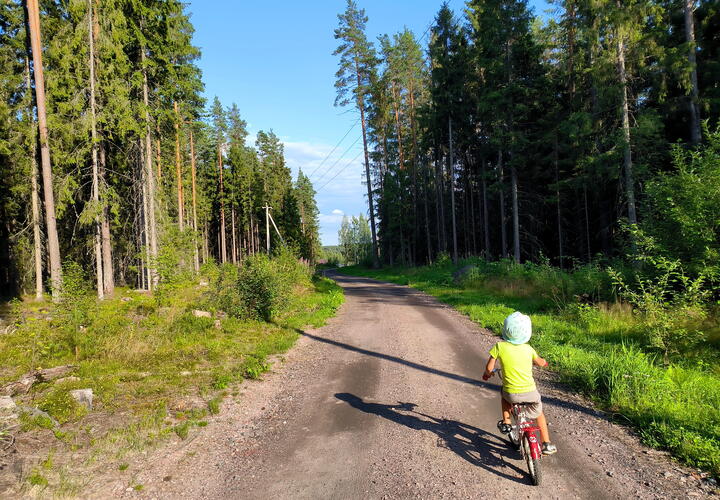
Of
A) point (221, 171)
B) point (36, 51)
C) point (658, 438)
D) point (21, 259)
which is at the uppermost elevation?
point (221, 171)

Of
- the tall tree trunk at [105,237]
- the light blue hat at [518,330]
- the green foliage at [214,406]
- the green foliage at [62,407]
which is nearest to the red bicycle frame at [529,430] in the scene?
the light blue hat at [518,330]

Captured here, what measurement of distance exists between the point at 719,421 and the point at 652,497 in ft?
6.67

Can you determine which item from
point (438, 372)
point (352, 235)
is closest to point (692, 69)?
point (438, 372)

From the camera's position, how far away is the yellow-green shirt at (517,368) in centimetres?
397

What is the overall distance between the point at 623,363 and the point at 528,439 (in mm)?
3573

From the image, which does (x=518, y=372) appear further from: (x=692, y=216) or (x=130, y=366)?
(x=692, y=216)

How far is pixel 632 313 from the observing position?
30.6ft

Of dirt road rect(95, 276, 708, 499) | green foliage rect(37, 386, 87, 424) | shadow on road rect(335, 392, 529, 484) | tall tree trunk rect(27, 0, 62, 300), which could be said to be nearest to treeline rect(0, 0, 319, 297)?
tall tree trunk rect(27, 0, 62, 300)

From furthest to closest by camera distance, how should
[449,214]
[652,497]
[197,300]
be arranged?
[449,214], [197,300], [652,497]

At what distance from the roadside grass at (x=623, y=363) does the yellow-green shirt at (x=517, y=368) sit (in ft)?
6.14

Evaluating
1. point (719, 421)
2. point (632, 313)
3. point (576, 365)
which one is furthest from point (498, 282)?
point (719, 421)

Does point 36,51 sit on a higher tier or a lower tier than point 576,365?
higher

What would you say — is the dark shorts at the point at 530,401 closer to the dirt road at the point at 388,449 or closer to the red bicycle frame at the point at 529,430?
the red bicycle frame at the point at 529,430

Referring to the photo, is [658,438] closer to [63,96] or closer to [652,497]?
[652,497]
